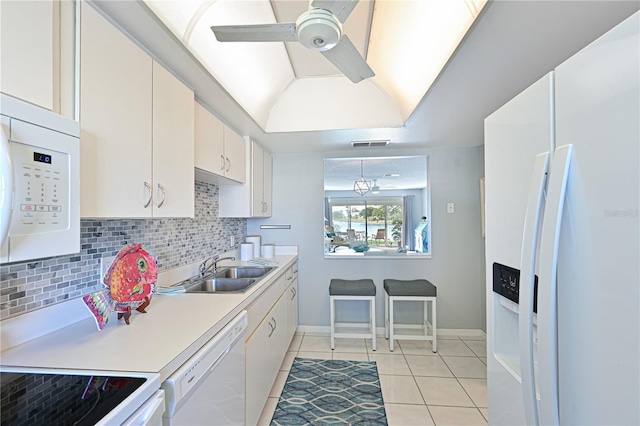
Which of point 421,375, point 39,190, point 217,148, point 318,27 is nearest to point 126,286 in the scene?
point 39,190

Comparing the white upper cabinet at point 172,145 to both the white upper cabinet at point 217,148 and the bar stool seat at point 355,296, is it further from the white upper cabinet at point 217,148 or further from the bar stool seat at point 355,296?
the bar stool seat at point 355,296

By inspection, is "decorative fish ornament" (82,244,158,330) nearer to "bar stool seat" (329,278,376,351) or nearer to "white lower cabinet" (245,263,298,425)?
"white lower cabinet" (245,263,298,425)

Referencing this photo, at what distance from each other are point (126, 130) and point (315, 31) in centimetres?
85

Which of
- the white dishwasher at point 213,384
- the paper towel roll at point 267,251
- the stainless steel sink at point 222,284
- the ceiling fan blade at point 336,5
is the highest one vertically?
the ceiling fan blade at point 336,5

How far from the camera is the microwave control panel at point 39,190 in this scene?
2.33ft

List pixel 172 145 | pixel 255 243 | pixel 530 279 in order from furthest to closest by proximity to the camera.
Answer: pixel 255 243
pixel 172 145
pixel 530 279

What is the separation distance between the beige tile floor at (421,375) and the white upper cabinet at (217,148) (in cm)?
176

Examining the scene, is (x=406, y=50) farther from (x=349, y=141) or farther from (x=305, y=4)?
(x=349, y=141)

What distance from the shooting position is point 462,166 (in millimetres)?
3205

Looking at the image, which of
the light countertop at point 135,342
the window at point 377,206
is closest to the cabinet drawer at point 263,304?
the light countertop at point 135,342

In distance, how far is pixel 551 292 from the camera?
644 millimetres

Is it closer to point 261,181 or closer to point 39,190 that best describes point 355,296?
point 261,181

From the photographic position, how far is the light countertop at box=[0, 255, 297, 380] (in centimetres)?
84

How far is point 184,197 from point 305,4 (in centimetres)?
129
